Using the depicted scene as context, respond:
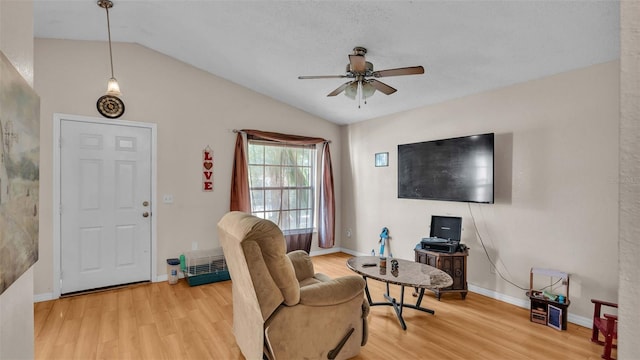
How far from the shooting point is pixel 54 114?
346 cm

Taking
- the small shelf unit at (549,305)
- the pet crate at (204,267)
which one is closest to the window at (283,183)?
the pet crate at (204,267)

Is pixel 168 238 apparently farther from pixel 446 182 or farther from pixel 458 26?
pixel 458 26

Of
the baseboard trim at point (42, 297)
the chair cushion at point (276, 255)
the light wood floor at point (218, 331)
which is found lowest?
the light wood floor at point (218, 331)

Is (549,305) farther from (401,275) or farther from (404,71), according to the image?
(404,71)

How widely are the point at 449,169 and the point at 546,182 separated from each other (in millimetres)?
977

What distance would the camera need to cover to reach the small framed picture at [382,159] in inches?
193

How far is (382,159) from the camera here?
4.98 metres

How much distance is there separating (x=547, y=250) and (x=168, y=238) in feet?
14.6

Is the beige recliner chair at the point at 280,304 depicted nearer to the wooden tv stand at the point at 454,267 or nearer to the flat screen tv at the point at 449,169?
the wooden tv stand at the point at 454,267

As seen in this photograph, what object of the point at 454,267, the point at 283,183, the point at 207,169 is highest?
the point at 207,169

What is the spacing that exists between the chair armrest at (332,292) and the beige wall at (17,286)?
139cm

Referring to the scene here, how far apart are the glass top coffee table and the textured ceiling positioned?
2077 mm

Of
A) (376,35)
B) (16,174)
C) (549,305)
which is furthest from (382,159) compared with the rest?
(16,174)

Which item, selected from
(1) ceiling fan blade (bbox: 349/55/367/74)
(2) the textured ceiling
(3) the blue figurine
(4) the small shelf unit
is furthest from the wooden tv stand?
(1) ceiling fan blade (bbox: 349/55/367/74)
